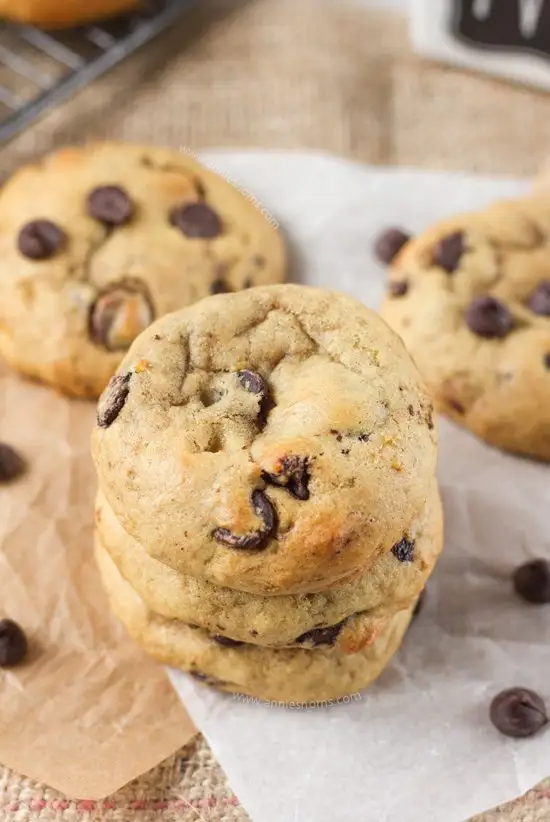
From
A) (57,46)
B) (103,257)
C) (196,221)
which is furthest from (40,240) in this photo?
(57,46)

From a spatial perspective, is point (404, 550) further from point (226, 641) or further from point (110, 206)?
point (110, 206)

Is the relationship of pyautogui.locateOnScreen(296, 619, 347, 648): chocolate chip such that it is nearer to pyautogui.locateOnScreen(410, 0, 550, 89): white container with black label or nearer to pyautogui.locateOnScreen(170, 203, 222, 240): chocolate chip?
pyautogui.locateOnScreen(170, 203, 222, 240): chocolate chip

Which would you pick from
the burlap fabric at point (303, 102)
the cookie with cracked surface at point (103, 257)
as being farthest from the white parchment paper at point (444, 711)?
the burlap fabric at point (303, 102)

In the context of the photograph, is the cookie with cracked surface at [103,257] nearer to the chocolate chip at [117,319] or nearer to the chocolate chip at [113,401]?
the chocolate chip at [117,319]

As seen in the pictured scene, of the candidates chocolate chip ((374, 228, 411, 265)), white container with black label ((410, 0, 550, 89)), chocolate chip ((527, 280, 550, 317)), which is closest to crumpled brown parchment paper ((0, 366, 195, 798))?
chocolate chip ((374, 228, 411, 265))

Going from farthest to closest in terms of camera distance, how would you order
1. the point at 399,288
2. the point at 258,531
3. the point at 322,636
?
the point at 399,288 → the point at 322,636 → the point at 258,531

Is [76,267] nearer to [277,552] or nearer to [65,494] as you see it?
[65,494]

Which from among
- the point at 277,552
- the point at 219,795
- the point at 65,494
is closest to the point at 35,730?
the point at 219,795
